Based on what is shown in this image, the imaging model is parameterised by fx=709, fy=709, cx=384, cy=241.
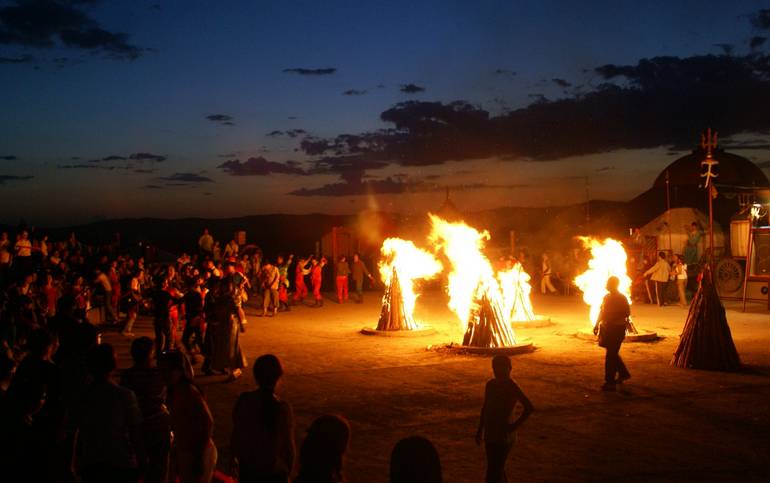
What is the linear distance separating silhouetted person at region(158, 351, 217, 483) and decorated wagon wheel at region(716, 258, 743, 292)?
79.9 ft

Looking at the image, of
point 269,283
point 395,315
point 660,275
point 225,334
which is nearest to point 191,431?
point 225,334

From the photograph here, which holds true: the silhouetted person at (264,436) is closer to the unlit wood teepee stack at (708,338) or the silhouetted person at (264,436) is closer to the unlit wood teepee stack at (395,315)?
the unlit wood teepee stack at (708,338)

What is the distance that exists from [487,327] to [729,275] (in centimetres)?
1576

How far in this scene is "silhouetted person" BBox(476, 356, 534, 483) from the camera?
5.82m

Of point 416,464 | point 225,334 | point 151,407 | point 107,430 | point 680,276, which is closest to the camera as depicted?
point 416,464

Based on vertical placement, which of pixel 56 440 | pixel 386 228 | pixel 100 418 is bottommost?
pixel 56 440

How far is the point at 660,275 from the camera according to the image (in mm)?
23297

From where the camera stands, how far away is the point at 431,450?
3.03m

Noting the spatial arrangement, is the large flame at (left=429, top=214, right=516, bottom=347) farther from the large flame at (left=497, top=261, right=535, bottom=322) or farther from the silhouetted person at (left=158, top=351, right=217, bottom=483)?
the silhouetted person at (left=158, top=351, right=217, bottom=483)

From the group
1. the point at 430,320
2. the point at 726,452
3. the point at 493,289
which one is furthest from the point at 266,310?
the point at 726,452

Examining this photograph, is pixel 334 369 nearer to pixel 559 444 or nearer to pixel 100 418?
pixel 559 444

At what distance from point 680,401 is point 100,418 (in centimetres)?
788

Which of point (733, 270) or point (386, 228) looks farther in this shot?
point (386, 228)

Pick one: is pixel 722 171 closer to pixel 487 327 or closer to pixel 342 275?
pixel 342 275
